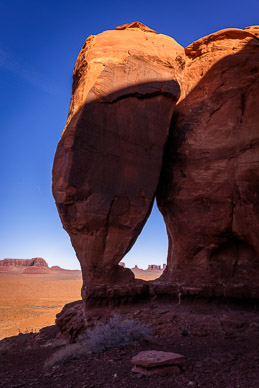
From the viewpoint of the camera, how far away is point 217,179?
28.4 ft

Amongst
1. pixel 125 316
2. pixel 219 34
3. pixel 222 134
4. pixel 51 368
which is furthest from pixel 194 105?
pixel 51 368

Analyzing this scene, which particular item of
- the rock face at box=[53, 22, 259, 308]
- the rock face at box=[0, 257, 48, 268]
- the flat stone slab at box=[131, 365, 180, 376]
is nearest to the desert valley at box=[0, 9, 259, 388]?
the rock face at box=[53, 22, 259, 308]

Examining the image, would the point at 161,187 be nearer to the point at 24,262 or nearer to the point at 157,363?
the point at 157,363

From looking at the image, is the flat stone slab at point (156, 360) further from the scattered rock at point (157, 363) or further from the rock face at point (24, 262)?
the rock face at point (24, 262)

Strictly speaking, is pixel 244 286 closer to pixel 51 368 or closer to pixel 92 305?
pixel 92 305

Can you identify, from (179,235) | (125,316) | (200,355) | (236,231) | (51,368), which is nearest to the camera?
(200,355)

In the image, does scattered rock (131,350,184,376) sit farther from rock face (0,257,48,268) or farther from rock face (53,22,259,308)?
rock face (0,257,48,268)

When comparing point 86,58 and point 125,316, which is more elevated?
point 86,58

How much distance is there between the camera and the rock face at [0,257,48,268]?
106 m

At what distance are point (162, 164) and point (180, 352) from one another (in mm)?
5171

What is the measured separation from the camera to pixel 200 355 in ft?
17.0

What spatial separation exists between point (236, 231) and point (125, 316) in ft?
11.1

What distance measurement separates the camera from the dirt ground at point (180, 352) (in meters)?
4.31

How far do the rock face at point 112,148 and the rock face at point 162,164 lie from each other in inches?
1.0
